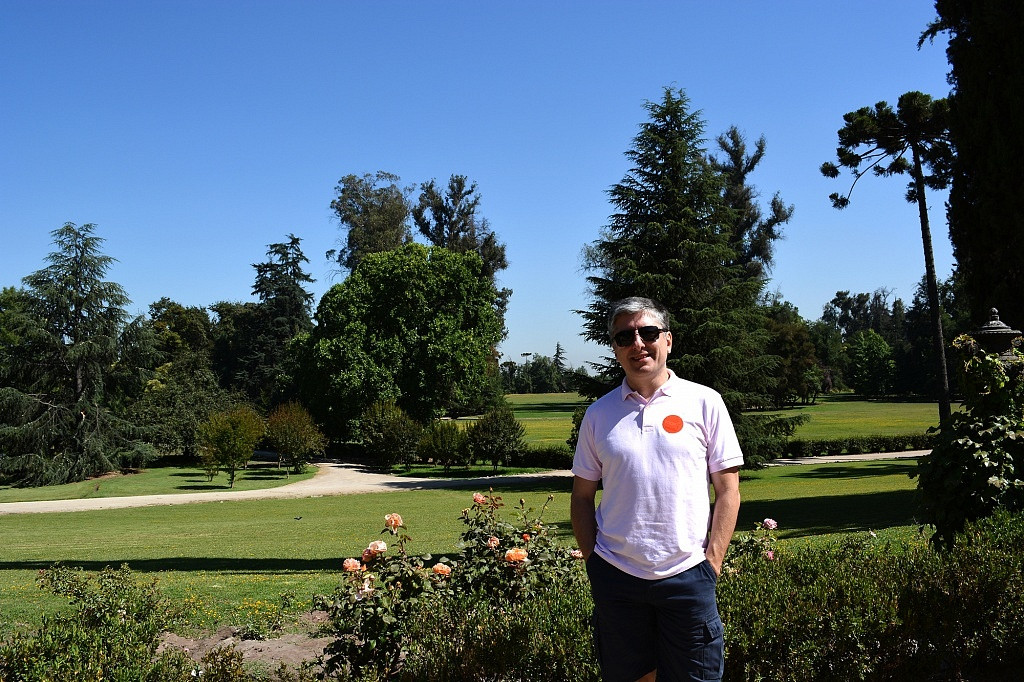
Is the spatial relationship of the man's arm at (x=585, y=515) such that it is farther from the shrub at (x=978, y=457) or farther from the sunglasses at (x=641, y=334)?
the shrub at (x=978, y=457)

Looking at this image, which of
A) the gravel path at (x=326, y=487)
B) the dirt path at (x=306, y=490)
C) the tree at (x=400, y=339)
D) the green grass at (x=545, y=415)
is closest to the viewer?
the dirt path at (x=306, y=490)

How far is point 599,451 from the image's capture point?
3.43m

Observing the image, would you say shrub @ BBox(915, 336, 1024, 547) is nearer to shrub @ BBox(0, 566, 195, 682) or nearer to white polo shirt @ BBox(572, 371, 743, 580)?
white polo shirt @ BBox(572, 371, 743, 580)

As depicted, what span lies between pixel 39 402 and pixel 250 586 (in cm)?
3334

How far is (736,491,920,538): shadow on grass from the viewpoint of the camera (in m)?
14.0

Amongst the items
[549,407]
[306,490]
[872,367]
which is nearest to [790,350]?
[549,407]

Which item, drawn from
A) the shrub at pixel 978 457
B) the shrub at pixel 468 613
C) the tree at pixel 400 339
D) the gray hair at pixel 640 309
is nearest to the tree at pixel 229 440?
the tree at pixel 400 339

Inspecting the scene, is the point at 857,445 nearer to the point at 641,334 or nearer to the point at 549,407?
the point at 641,334

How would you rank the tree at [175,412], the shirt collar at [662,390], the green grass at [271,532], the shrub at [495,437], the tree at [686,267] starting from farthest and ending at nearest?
the tree at [175,412] → the shrub at [495,437] → the tree at [686,267] → the green grass at [271,532] → the shirt collar at [662,390]

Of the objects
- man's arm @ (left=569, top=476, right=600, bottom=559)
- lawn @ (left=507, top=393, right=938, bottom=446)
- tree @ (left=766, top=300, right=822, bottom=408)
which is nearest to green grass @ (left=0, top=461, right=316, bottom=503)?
lawn @ (left=507, top=393, right=938, bottom=446)

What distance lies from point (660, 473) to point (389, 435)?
34.3 meters

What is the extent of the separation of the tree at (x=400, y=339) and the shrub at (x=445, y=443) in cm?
430

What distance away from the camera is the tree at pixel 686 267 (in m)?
28.9

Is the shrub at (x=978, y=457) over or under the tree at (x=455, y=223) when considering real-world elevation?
under
